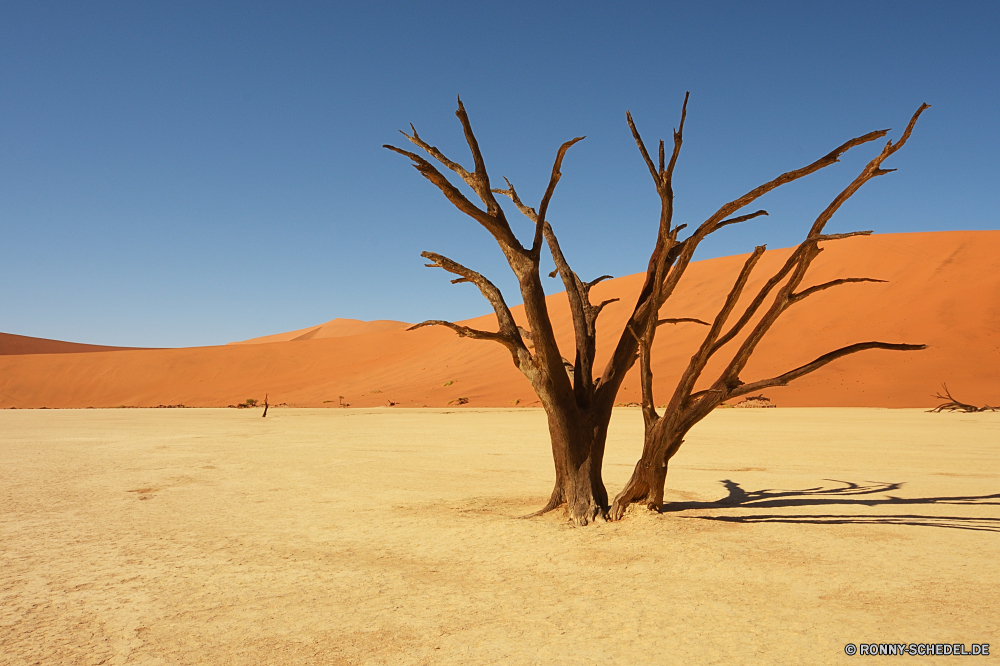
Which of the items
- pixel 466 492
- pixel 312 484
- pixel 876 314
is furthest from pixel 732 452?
pixel 876 314

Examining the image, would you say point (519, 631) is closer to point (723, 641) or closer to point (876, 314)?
point (723, 641)

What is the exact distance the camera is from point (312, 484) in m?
8.38

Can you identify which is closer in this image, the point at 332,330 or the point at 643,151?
the point at 643,151

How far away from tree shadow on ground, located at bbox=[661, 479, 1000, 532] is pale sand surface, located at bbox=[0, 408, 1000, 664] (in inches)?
1.8

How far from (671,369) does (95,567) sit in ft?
79.8

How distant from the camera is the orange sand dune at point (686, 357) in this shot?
74.9 feet

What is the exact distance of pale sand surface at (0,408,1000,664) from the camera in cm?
310

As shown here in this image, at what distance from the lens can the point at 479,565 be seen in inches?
177

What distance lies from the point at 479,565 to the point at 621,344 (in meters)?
2.63

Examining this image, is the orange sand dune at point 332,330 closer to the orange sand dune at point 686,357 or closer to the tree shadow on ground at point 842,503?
the orange sand dune at point 686,357

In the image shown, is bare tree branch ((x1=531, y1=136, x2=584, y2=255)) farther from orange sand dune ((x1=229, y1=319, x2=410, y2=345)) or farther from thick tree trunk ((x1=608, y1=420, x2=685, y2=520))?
orange sand dune ((x1=229, y1=319, x2=410, y2=345))

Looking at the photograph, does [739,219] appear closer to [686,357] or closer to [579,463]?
[579,463]

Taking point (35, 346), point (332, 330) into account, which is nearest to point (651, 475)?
point (35, 346)

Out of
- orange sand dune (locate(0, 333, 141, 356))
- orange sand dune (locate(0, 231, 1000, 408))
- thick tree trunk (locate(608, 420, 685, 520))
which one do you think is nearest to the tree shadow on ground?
thick tree trunk (locate(608, 420, 685, 520))
